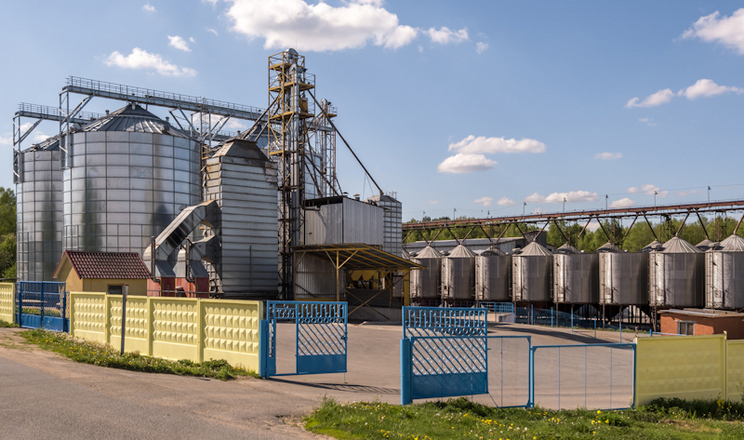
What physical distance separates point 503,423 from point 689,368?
5.56 metres

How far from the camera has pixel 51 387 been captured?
11273 millimetres

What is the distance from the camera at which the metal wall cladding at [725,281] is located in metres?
37.3

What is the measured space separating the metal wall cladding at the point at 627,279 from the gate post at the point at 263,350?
1344 inches

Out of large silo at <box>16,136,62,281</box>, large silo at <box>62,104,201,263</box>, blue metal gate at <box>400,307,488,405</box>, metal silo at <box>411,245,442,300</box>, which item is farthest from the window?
large silo at <box>16,136,62,281</box>

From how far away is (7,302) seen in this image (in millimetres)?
24656

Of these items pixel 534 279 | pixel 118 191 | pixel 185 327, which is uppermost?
pixel 118 191

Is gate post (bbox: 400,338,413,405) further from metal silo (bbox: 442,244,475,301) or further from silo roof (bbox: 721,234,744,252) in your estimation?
metal silo (bbox: 442,244,475,301)

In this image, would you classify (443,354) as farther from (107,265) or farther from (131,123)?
(131,123)

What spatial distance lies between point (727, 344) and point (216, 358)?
12.1 m

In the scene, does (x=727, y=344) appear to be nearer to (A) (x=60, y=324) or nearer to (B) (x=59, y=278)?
(A) (x=60, y=324)

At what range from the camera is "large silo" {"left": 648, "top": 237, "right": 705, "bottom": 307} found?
3925 cm

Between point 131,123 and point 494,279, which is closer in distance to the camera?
point 131,123

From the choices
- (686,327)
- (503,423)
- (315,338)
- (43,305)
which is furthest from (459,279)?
(503,423)

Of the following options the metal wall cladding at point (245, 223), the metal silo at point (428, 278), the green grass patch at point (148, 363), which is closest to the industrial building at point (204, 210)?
the metal wall cladding at point (245, 223)
